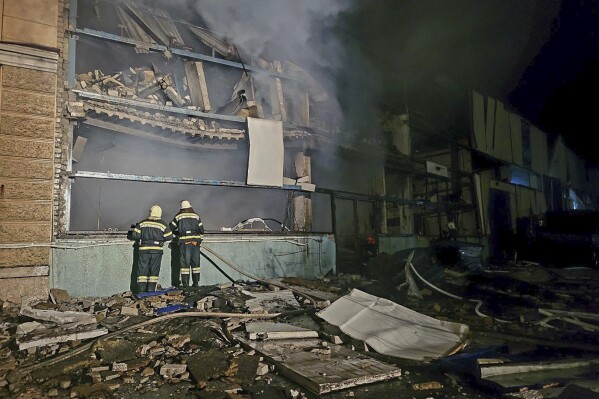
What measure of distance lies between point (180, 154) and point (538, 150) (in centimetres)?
1962

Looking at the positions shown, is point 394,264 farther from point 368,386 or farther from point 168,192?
point 168,192

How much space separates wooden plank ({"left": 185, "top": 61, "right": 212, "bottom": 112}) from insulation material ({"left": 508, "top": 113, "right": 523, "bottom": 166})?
15664mm

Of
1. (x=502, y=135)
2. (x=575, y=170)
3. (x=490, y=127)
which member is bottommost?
(x=575, y=170)

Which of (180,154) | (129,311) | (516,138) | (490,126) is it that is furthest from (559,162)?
(129,311)

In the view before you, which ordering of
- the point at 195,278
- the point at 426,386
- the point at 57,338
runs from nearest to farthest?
1. the point at 426,386
2. the point at 57,338
3. the point at 195,278

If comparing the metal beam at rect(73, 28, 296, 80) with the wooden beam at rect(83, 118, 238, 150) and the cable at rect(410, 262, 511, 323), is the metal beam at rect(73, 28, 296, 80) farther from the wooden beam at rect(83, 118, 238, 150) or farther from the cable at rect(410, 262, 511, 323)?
the cable at rect(410, 262, 511, 323)

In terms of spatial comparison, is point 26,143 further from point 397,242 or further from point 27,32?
point 397,242

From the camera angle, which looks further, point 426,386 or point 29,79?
point 29,79

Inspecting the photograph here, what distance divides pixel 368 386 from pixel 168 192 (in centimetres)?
859

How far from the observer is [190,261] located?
22.5 ft

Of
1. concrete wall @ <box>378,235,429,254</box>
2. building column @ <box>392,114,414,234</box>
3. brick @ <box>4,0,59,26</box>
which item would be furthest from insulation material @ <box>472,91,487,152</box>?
brick @ <box>4,0,59,26</box>

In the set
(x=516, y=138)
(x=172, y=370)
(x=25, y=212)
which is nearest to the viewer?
(x=172, y=370)

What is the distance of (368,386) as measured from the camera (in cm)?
290

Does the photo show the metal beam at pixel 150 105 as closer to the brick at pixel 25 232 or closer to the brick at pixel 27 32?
the brick at pixel 27 32
